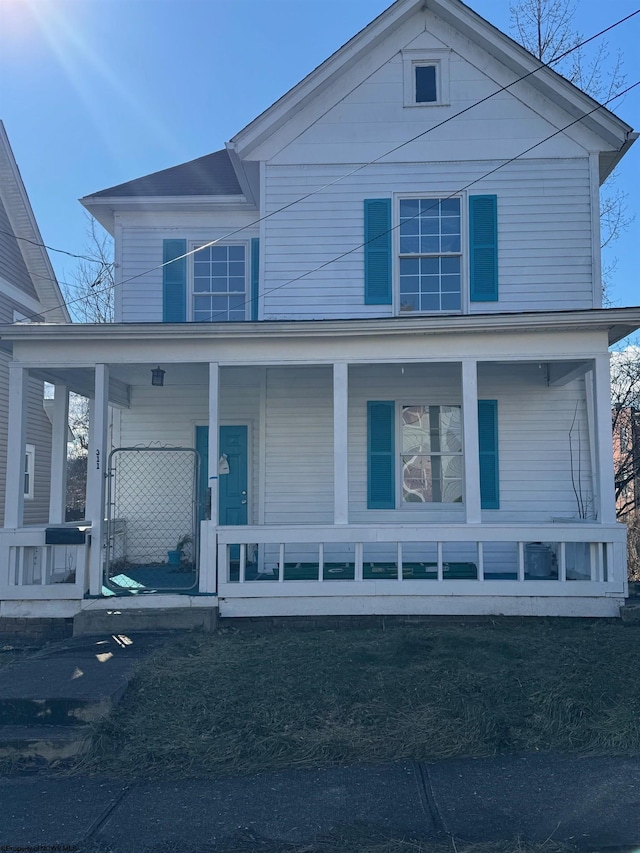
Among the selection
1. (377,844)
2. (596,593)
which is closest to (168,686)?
(377,844)

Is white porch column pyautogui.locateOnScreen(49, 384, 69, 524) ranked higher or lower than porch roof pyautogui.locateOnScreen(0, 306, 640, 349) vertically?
lower

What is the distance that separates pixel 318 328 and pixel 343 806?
198 inches

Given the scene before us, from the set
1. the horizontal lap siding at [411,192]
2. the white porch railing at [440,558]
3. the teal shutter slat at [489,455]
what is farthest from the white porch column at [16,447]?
the teal shutter slat at [489,455]

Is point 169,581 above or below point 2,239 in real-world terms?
below

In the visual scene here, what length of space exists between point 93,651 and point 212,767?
2621mm

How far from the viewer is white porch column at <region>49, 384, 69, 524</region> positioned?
972 centimetres

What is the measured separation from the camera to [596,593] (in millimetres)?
7445

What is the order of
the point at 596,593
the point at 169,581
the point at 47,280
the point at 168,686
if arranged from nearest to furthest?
the point at 168,686 < the point at 596,593 < the point at 169,581 < the point at 47,280

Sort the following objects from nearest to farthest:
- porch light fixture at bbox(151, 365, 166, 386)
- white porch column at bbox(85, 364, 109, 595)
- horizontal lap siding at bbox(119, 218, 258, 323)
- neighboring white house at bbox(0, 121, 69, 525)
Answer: white porch column at bbox(85, 364, 109, 595) < porch light fixture at bbox(151, 365, 166, 386) < horizontal lap siding at bbox(119, 218, 258, 323) < neighboring white house at bbox(0, 121, 69, 525)

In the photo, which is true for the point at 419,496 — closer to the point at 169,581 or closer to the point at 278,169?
the point at 169,581

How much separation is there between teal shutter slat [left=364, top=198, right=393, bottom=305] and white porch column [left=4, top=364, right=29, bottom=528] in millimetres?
4652

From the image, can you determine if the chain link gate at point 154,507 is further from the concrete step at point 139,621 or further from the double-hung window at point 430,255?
the double-hung window at point 430,255

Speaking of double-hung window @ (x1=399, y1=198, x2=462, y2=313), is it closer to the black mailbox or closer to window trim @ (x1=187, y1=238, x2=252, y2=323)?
window trim @ (x1=187, y1=238, x2=252, y2=323)

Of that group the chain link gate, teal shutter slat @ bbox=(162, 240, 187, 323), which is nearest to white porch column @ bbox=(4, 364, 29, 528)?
the chain link gate
